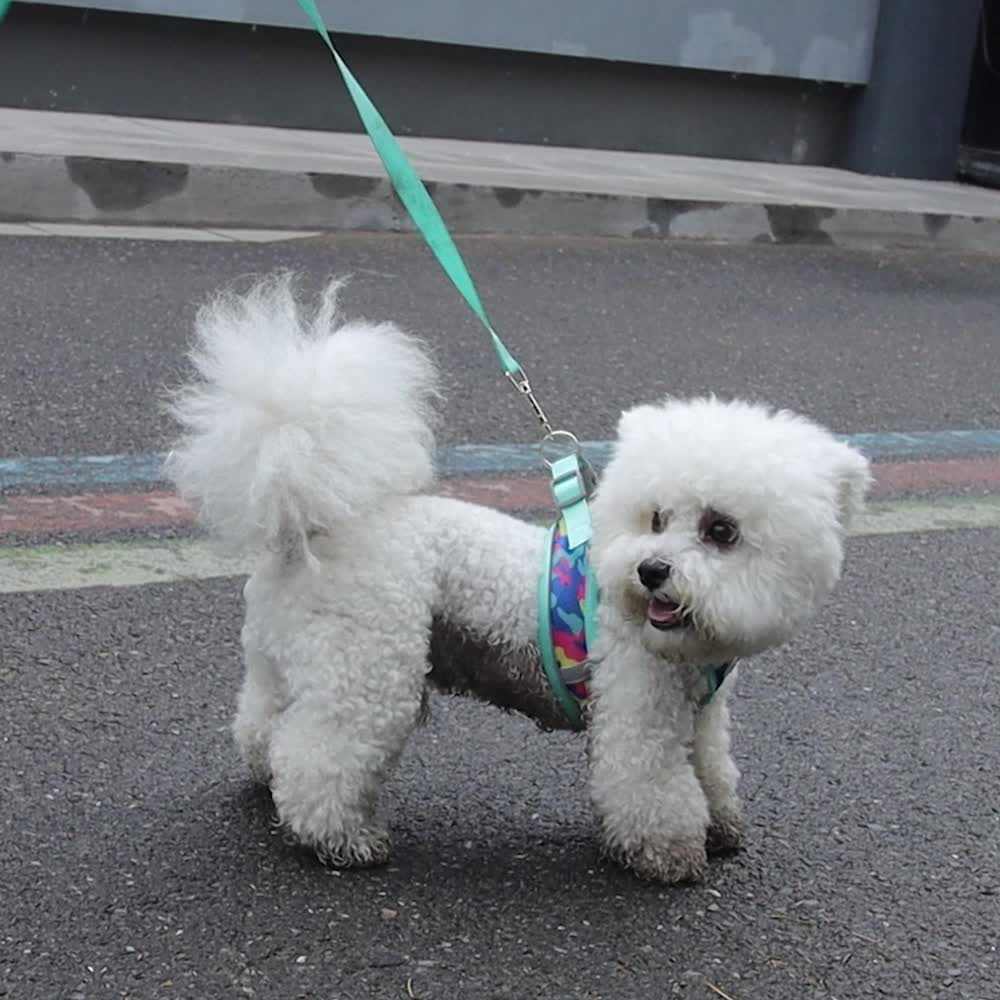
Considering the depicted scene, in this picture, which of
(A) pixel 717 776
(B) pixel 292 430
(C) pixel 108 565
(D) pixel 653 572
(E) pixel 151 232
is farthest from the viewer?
(E) pixel 151 232

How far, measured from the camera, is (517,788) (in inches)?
131

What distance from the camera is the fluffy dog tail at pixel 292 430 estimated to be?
2.91 m

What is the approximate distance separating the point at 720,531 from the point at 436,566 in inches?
20.9

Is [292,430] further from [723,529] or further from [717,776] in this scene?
[717,776]

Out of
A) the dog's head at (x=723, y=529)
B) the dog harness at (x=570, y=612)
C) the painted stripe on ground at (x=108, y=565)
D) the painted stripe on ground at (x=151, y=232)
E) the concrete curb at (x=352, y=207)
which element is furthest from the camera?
the concrete curb at (x=352, y=207)

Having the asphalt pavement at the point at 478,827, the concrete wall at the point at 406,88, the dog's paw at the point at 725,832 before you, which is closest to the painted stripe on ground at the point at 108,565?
the asphalt pavement at the point at 478,827

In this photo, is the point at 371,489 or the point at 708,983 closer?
the point at 708,983

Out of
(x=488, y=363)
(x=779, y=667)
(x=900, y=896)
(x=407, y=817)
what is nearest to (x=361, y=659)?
(x=407, y=817)

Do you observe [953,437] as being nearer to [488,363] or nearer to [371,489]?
[488,363]

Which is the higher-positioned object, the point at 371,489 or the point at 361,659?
the point at 371,489

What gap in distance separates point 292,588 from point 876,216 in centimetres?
780

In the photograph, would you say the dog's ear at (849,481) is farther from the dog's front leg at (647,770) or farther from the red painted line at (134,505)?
the red painted line at (134,505)

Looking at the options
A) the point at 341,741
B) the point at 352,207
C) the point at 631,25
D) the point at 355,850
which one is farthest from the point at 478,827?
the point at 631,25

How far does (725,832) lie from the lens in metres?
3.15
